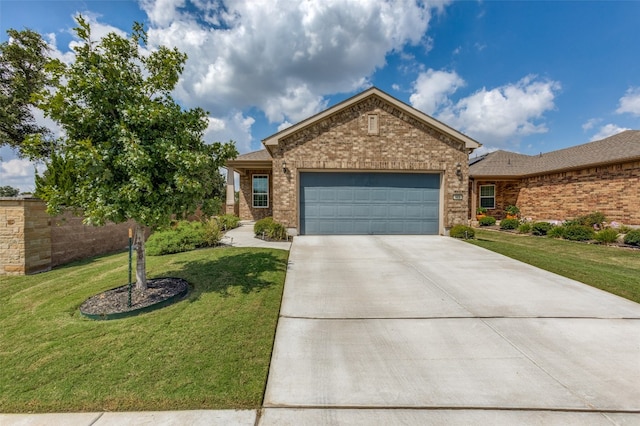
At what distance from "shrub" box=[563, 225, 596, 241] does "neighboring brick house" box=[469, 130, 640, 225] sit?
6.80ft

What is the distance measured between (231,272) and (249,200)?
1035 centimetres

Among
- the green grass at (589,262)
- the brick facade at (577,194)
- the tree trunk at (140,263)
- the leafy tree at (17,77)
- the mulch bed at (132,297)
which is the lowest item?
the mulch bed at (132,297)

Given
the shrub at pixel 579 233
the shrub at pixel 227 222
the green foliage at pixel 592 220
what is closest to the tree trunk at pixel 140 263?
the shrub at pixel 227 222

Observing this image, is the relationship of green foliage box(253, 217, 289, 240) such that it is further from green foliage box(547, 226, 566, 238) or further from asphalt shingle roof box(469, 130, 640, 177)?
asphalt shingle roof box(469, 130, 640, 177)

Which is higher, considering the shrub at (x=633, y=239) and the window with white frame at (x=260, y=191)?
the window with white frame at (x=260, y=191)

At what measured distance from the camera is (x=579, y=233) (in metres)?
11.2

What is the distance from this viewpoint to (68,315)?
167 inches

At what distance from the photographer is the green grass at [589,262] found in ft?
18.3

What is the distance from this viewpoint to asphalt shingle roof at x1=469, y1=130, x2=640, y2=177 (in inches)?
487

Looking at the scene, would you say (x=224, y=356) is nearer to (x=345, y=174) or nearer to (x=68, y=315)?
(x=68, y=315)

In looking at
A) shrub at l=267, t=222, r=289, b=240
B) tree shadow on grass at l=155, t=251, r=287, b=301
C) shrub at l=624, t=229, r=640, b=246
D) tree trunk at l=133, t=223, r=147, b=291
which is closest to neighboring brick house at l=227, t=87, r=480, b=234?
shrub at l=267, t=222, r=289, b=240

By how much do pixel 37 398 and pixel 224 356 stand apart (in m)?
1.64

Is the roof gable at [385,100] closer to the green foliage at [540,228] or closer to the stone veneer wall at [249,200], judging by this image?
the stone veneer wall at [249,200]

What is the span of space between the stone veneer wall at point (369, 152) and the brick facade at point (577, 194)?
6.80 m
